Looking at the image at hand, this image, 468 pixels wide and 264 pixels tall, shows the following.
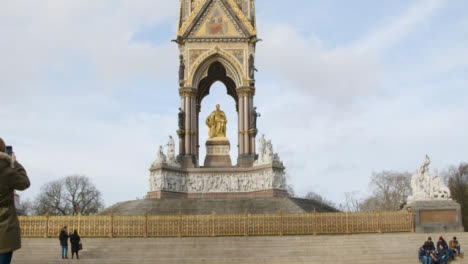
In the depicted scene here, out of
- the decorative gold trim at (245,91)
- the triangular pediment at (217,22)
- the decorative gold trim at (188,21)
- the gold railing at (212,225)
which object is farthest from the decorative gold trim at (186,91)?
the gold railing at (212,225)

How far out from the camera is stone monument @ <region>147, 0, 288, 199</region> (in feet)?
110

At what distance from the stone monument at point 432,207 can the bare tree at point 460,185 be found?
23.9 meters

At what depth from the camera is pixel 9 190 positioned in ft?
16.2

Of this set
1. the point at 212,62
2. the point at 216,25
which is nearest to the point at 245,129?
the point at 212,62

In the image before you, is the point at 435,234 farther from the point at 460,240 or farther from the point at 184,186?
the point at 184,186

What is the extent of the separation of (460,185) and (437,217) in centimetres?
3019

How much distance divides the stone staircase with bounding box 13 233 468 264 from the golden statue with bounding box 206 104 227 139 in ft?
47.5

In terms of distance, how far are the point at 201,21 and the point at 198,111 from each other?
638 centimetres

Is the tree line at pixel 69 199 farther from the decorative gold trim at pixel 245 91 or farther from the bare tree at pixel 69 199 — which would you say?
the decorative gold trim at pixel 245 91

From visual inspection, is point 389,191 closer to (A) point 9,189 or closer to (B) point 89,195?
(B) point 89,195

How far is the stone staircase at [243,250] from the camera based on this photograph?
1914 centimetres

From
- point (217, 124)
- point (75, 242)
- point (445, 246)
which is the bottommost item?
point (445, 246)

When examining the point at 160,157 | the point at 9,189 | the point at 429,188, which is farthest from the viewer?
the point at 160,157

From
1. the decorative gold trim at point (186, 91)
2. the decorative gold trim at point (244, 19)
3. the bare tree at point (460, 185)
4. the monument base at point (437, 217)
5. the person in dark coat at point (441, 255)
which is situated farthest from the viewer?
the bare tree at point (460, 185)
